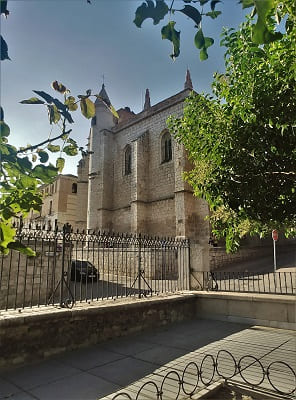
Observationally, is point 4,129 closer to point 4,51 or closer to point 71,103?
point 4,51

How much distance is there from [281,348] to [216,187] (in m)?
3.13

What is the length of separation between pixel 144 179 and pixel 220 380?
20647 millimetres

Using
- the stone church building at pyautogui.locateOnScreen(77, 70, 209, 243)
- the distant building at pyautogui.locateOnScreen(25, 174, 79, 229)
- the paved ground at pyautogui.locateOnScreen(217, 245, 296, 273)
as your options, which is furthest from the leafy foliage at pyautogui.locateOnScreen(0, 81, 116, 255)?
the distant building at pyautogui.locateOnScreen(25, 174, 79, 229)

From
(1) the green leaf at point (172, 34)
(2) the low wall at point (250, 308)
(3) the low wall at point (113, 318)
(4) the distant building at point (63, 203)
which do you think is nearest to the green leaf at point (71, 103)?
(1) the green leaf at point (172, 34)

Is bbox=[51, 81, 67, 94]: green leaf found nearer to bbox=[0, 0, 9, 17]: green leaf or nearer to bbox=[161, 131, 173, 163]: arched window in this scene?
bbox=[0, 0, 9, 17]: green leaf

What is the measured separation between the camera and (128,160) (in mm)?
26984

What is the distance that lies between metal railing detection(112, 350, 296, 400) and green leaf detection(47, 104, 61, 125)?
3.09 meters

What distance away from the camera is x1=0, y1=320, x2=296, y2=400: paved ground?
364cm

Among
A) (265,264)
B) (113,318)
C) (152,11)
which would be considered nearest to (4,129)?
(152,11)

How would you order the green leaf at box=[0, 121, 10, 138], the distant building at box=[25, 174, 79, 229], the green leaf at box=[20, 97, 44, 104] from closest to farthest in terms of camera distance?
the green leaf at box=[0, 121, 10, 138] → the green leaf at box=[20, 97, 44, 104] → the distant building at box=[25, 174, 79, 229]

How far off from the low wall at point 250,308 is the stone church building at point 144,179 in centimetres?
1047

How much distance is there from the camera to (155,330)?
21.9ft

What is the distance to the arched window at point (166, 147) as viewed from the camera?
23.2m

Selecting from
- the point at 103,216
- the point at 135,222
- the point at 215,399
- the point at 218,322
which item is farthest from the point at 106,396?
the point at 103,216
